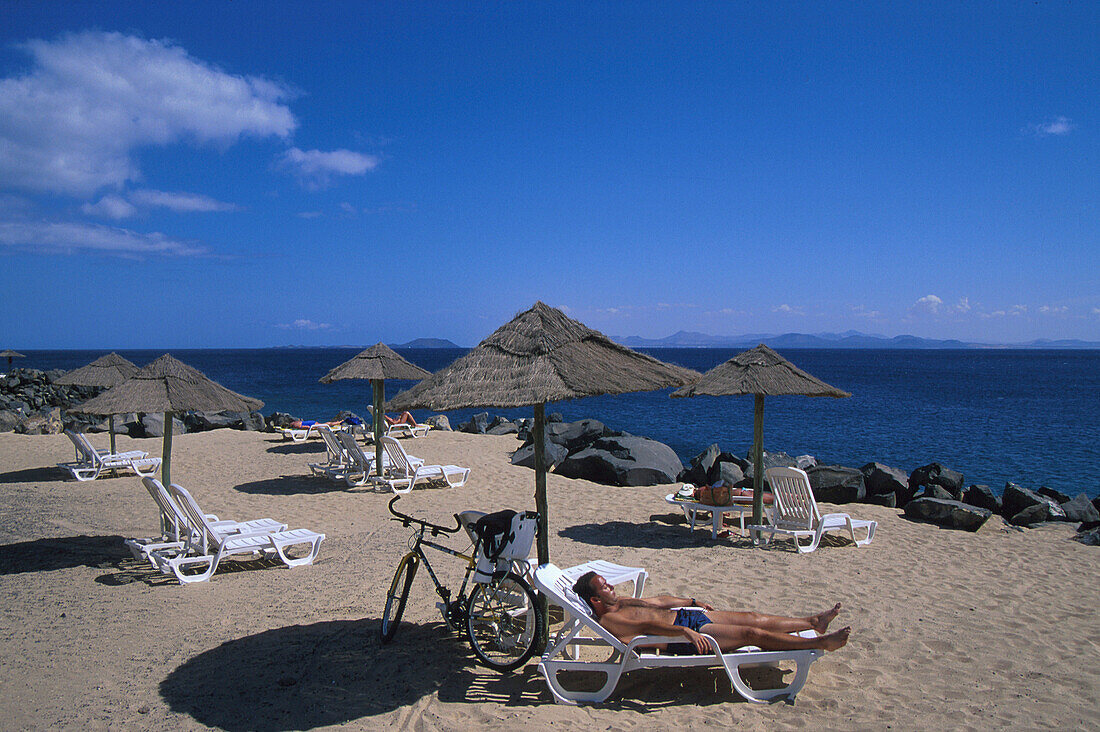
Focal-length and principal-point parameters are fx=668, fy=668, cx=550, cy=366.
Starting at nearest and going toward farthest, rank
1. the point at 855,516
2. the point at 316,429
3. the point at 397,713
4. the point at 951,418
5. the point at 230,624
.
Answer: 1. the point at 397,713
2. the point at 230,624
3. the point at 855,516
4. the point at 316,429
5. the point at 951,418

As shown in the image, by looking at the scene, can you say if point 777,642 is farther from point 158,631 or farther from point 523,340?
point 158,631

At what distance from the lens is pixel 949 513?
9.58 metres

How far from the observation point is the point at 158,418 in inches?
805

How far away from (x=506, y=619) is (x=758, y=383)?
479cm

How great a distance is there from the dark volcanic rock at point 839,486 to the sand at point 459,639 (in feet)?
6.39

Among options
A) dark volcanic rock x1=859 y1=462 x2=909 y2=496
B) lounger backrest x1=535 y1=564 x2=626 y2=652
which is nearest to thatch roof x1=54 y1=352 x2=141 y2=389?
lounger backrest x1=535 y1=564 x2=626 y2=652

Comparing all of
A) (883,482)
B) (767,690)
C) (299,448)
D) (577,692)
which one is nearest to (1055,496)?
(883,482)

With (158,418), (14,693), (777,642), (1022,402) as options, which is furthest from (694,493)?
(1022,402)

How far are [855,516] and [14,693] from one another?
32.8 ft

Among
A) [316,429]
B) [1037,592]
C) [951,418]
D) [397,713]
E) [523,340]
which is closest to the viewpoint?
[397,713]

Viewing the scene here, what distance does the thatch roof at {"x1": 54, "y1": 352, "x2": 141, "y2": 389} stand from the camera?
41.7 feet

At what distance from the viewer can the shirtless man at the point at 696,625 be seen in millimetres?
4172

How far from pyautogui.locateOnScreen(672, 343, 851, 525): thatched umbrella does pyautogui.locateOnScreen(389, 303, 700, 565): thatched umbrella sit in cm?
296

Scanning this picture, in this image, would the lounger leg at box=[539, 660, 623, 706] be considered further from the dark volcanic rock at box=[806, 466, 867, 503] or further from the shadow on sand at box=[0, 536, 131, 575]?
the dark volcanic rock at box=[806, 466, 867, 503]
